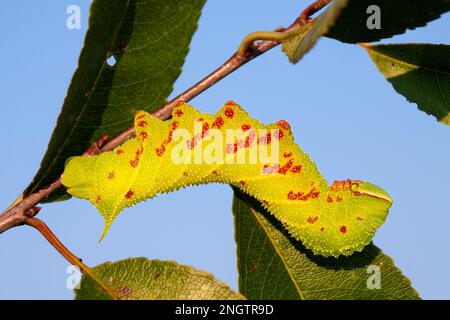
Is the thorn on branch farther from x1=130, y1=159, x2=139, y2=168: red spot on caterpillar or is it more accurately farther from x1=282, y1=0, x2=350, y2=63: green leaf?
x1=282, y1=0, x2=350, y2=63: green leaf

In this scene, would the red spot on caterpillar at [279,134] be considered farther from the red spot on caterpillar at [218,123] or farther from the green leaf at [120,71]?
the green leaf at [120,71]

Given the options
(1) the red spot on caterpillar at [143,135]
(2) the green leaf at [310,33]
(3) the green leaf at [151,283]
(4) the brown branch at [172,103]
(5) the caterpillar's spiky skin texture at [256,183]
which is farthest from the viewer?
(5) the caterpillar's spiky skin texture at [256,183]

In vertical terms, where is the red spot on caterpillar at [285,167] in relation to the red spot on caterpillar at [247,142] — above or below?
below

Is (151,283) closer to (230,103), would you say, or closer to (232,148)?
(232,148)

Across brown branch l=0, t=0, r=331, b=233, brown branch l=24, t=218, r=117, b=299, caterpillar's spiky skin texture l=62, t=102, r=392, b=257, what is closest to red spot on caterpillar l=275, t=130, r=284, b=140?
caterpillar's spiky skin texture l=62, t=102, r=392, b=257

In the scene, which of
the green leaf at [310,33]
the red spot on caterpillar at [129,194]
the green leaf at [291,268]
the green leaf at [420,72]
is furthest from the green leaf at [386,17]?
the red spot on caterpillar at [129,194]

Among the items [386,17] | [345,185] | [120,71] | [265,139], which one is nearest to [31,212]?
[120,71]

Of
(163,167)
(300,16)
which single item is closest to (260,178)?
(163,167)

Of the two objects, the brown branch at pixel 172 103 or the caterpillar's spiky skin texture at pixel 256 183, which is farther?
the caterpillar's spiky skin texture at pixel 256 183
